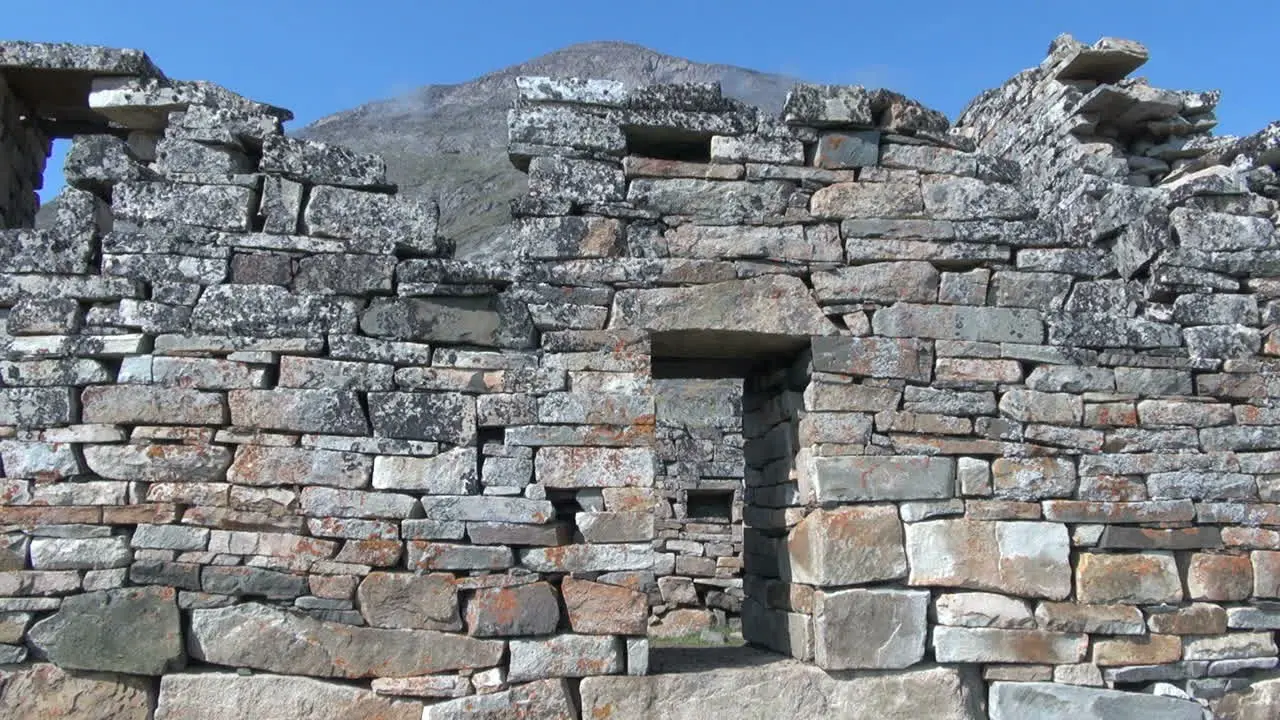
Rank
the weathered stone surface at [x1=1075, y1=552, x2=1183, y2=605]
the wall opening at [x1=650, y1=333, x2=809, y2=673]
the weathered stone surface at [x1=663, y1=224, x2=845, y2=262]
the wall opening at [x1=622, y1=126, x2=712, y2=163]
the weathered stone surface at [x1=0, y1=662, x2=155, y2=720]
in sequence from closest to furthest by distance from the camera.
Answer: the weathered stone surface at [x1=0, y1=662, x2=155, y2=720], the weathered stone surface at [x1=1075, y1=552, x2=1183, y2=605], the weathered stone surface at [x1=663, y1=224, x2=845, y2=262], the wall opening at [x1=622, y1=126, x2=712, y2=163], the wall opening at [x1=650, y1=333, x2=809, y2=673]

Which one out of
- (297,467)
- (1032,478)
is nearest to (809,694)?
(1032,478)

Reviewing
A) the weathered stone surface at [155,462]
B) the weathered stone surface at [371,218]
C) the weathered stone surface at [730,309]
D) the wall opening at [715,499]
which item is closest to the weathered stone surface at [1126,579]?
the wall opening at [715,499]

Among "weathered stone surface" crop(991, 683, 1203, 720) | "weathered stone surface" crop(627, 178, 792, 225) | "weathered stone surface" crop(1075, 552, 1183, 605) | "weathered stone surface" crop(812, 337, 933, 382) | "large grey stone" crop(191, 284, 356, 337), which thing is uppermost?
"weathered stone surface" crop(627, 178, 792, 225)

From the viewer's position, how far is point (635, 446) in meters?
4.44

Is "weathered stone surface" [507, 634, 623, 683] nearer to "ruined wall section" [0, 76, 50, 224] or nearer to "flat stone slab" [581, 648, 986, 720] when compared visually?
"flat stone slab" [581, 648, 986, 720]

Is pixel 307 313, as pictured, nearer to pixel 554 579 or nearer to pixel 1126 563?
pixel 554 579

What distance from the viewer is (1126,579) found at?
4.57 m

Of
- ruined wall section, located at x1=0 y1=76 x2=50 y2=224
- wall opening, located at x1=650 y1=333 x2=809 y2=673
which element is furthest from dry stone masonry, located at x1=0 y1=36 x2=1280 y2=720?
ruined wall section, located at x1=0 y1=76 x2=50 y2=224

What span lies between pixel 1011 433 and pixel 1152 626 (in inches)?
43.1

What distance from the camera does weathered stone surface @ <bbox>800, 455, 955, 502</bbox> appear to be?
4.50 m

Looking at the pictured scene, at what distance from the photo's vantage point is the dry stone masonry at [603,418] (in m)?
4.20

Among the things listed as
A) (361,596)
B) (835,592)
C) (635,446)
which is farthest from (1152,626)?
(361,596)

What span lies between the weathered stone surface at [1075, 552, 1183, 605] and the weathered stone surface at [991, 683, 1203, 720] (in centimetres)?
42

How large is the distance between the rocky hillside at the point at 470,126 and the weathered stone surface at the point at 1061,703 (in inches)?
894
